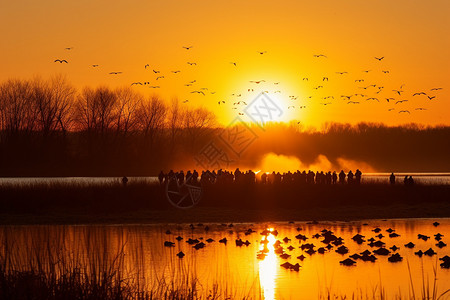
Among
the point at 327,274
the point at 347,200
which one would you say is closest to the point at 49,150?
the point at 347,200

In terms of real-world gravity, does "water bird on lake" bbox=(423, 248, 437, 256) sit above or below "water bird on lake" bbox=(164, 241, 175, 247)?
below

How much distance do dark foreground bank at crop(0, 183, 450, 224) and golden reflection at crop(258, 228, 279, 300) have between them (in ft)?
40.6

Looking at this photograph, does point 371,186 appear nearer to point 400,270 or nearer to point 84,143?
point 400,270

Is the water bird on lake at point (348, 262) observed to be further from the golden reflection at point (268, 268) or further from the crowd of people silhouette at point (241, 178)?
the crowd of people silhouette at point (241, 178)

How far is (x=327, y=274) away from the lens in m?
23.0

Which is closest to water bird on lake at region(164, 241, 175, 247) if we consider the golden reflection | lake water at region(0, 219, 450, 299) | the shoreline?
lake water at region(0, 219, 450, 299)

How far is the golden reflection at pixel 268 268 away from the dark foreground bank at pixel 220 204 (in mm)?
12372

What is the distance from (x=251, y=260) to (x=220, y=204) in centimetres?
1948

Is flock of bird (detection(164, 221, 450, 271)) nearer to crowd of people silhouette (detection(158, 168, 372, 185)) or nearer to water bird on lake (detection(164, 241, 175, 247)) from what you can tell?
water bird on lake (detection(164, 241, 175, 247))

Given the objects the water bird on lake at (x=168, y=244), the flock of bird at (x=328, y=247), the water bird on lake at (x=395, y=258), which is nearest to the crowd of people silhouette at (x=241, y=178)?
the flock of bird at (x=328, y=247)

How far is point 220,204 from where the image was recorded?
1788 inches

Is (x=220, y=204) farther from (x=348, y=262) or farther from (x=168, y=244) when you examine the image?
(x=348, y=262)

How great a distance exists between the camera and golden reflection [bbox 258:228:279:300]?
20.5m

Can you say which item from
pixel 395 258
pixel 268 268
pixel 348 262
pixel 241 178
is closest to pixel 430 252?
pixel 395 258
